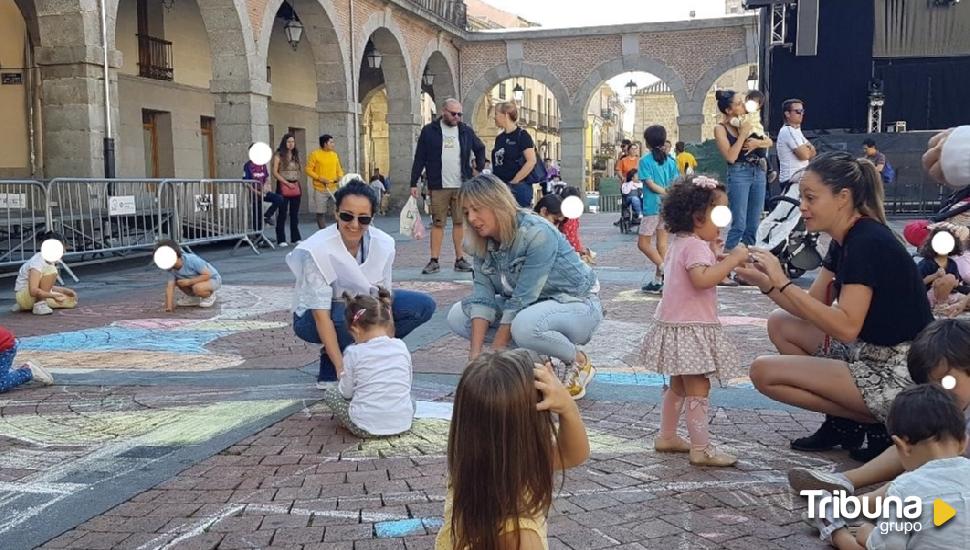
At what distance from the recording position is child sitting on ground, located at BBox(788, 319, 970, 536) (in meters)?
2.84

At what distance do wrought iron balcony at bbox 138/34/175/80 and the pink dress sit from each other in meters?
16.8

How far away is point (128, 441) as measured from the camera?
13.0ft

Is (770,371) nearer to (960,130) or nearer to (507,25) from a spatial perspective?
(960,130)

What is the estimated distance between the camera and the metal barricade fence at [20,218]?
9695 millimetres

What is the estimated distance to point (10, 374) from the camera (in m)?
4.88

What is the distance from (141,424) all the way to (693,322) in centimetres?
268

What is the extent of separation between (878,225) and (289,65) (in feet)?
75.4

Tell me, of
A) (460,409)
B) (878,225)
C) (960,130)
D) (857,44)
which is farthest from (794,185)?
(857,44)

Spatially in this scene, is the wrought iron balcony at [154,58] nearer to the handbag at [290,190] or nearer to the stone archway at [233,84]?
the stone archway at [233,84]

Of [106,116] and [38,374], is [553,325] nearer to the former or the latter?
[38,374]

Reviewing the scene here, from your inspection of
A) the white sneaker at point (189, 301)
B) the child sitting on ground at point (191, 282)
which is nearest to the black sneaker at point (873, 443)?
the child sitting on ground at point (191, 282)

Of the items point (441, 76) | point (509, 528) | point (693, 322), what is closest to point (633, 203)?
point (441, 76)

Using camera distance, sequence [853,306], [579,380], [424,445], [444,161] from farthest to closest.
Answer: [444,161] < [579,380] < [424,445] < [853,306]

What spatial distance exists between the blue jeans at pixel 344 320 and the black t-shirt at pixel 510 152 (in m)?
4.43
